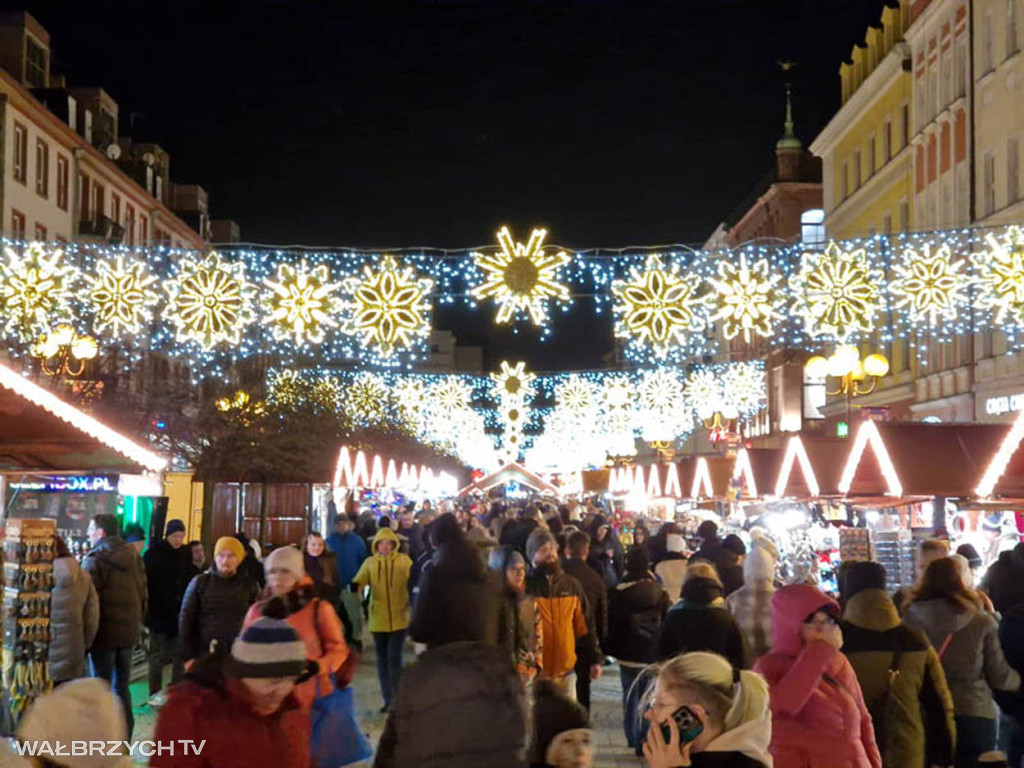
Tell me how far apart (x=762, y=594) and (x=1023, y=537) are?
20.3ft

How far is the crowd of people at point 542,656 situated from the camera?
16.2ft

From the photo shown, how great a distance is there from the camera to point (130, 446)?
12820mm

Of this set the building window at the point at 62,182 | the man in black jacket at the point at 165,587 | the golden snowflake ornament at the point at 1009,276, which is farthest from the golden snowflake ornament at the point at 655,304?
the building window at the point at 62,182

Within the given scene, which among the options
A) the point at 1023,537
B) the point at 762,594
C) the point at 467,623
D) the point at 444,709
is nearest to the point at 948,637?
the point at 762,594

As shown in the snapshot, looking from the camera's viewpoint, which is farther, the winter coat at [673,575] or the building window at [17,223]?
the building window at [17,223]

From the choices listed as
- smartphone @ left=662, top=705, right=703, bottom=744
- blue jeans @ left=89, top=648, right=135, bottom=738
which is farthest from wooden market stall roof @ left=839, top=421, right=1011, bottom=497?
smartphone @ left=662, top=705, right=703, bottom=744

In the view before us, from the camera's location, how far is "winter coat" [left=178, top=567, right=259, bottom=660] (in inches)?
412

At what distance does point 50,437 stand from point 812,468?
11265mm

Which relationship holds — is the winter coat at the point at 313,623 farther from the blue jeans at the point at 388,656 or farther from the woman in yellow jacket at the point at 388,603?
the blue jeans at the point at 388,656

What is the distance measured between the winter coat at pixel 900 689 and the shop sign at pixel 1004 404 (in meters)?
24.0

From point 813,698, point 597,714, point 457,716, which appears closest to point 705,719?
point 457,716

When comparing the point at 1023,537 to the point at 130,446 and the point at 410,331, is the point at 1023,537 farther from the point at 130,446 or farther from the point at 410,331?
the point at 130,446

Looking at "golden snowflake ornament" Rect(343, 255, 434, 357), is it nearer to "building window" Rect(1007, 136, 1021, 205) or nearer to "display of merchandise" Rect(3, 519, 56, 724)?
"display of merchandise" Rect(3, 519, 56, 724)

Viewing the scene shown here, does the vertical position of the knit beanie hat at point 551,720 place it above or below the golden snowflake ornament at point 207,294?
below
